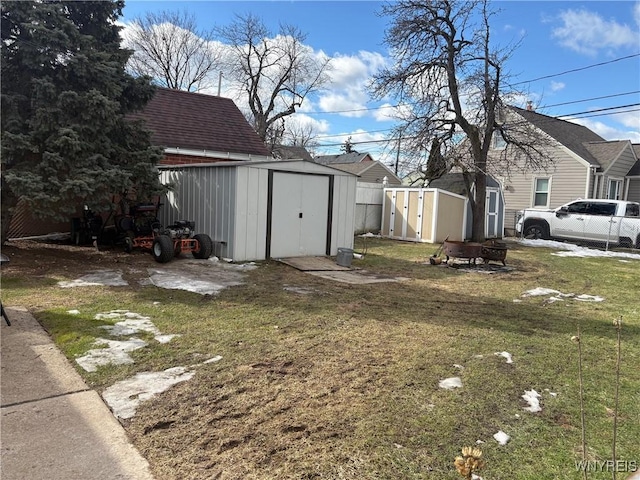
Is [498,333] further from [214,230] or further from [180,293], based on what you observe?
[214,230]

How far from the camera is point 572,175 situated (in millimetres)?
20797

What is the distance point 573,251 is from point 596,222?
2326 mm

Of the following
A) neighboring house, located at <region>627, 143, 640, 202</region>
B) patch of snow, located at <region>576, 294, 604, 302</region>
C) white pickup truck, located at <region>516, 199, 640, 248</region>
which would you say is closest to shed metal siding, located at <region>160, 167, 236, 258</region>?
patch of snow, located at <region>576, 294, 604, 302</region>

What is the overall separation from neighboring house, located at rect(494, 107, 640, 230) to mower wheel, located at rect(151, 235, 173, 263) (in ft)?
51.7

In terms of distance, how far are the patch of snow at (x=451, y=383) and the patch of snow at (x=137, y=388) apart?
207 centimetres

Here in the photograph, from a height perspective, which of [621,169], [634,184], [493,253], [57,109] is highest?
[621,169]

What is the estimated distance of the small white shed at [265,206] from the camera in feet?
32.7

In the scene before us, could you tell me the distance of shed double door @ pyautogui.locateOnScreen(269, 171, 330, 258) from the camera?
415 inches

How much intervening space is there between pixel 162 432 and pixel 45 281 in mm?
5478

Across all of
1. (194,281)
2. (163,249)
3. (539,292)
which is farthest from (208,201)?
(539,292)

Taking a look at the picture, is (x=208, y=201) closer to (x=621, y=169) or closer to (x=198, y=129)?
(x=198, y=129)

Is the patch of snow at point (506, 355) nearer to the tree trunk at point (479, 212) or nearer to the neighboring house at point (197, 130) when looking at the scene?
the neighboring house at point (197, 130)

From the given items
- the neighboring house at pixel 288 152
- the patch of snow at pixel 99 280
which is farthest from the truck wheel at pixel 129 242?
the neighboring house at pixel 288 152

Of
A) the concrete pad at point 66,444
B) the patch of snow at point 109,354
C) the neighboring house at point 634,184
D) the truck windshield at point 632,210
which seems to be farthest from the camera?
the neighboring house at point 634,184
